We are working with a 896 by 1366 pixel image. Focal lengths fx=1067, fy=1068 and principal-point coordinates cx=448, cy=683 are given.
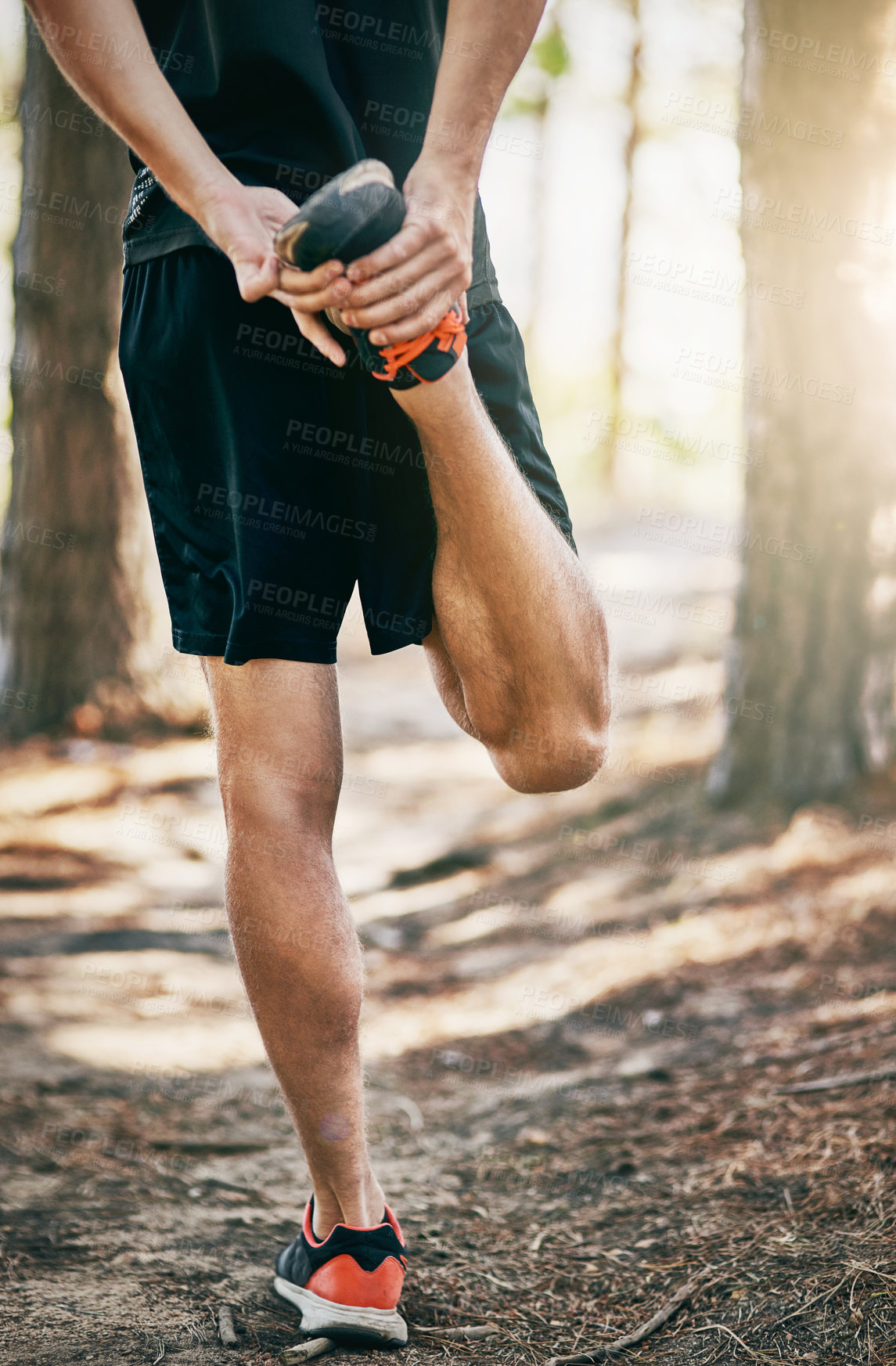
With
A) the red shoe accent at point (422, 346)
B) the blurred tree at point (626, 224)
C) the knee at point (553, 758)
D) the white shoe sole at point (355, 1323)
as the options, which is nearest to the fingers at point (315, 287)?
the red shoe accent at point (422, 346)

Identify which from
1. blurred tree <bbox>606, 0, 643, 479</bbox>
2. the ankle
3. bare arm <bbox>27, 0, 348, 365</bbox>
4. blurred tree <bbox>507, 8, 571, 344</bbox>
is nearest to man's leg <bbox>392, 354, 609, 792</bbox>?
bare arm <bbox>27, 0, 348, 365</bbox>

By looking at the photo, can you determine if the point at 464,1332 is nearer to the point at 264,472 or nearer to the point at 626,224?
the point at 264,472

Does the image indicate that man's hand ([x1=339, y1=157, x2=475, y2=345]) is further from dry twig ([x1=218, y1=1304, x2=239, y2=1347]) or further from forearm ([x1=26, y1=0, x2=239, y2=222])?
dry twig ([x1=218, y1=1304, x2=239, y2=1347])

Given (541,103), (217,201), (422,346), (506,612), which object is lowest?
(506,612)

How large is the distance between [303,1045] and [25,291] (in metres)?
5.64

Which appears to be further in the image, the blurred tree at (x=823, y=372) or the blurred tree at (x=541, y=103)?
the blurred tree at (x=541, y=103)

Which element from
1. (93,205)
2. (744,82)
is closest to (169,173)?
(744,82)

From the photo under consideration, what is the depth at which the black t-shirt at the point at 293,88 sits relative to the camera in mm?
1561

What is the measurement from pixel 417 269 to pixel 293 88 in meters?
0.41

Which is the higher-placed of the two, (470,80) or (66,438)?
(470,80)

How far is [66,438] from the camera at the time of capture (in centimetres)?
611

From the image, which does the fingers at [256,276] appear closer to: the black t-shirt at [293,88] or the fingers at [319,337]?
the fingers at [319,337]

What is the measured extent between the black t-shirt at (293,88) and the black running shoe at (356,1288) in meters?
1.51

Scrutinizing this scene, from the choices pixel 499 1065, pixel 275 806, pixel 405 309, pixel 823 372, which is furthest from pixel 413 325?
pixel 823 372
